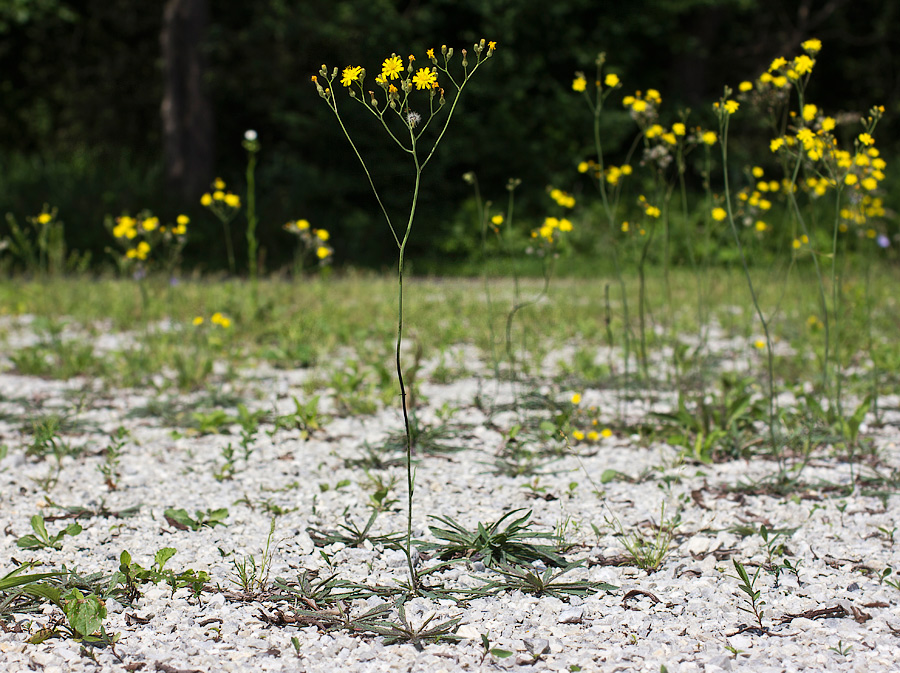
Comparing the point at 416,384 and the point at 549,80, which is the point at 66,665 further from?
the point at 549,80

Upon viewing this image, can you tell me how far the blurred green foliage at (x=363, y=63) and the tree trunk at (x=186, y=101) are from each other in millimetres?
278

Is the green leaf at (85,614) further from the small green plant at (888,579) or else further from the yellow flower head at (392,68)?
the small green plant at (888,579)

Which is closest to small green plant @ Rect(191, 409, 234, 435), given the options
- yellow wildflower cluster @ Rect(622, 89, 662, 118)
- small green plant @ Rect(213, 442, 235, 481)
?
small green plant @ Rect(213, 442, 235, 481)

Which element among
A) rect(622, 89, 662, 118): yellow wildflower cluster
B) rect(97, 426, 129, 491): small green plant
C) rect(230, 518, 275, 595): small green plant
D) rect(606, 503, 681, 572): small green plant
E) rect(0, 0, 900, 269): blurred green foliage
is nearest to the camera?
rect(230, 518, 275, 595): small green plant

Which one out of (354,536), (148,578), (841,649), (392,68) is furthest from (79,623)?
(841,649)

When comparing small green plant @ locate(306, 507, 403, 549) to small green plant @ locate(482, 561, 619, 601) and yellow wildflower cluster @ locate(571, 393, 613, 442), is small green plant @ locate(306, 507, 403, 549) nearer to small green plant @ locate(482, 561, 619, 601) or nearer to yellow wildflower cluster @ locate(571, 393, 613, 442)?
small green plant @ locate(482, 561, 619, 601)

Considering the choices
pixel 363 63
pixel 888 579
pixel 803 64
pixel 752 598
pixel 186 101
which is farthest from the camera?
pixel 186 101

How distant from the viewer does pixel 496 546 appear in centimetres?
221

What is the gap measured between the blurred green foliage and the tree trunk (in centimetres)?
28

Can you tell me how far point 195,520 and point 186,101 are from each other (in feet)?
34.9

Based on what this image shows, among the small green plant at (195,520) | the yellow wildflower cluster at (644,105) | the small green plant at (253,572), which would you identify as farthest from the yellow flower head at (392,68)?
the yellow wildflower cluster at (644,105)

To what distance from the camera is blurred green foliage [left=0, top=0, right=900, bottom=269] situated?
38.3 ft

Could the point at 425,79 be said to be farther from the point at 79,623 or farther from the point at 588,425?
the point at 588,425

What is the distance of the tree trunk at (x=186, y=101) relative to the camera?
1145 cm
